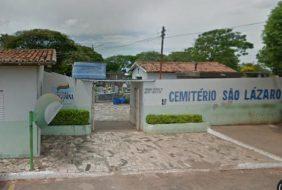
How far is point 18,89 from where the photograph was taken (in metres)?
10.1

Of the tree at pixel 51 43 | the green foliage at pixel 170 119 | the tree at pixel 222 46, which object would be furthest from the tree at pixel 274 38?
the tree at pixel 222 46

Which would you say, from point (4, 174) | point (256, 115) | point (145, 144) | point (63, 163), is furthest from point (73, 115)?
point (256, 115)

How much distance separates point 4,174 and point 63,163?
1764 millimetres

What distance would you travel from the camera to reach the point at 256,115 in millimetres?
16656

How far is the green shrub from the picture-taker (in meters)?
13.8

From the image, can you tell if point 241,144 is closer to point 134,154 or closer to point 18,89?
point 134,154

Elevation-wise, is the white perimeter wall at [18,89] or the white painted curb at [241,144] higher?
the white perimeter wall at [18,89]

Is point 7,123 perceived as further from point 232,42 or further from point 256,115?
point 232,42

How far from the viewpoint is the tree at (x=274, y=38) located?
43.1 feet

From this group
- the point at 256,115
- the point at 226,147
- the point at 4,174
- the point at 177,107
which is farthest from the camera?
the point at 256,115

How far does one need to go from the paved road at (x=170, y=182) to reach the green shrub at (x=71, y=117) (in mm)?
5570

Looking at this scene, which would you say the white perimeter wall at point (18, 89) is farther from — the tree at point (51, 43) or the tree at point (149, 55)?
the tree at point (149, 55)

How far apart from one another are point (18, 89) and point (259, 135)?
33.0ft

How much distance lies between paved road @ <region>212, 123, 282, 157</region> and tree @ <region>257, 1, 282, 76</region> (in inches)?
121
